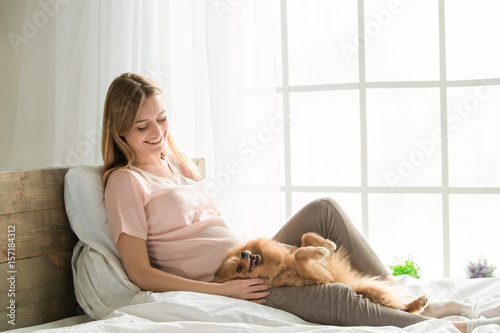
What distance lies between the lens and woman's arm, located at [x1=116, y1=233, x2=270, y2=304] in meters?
1.50

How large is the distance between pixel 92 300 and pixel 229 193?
1.14 m

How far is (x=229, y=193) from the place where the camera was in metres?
2.63

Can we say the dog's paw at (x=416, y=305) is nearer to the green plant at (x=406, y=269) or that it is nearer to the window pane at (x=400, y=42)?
the green plant at (x=406, y=269)

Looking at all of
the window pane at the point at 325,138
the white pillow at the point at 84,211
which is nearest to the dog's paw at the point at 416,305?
the white pillow at the point at 84,211

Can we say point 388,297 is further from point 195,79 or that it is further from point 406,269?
point 195,79

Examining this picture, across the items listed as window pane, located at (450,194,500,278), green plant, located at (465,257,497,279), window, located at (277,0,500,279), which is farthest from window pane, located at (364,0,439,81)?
green plant, located at (465,257,497,279)

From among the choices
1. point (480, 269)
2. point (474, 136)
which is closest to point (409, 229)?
point (480, 269)

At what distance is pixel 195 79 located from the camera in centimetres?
266

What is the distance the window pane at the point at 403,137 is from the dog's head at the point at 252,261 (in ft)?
4.72

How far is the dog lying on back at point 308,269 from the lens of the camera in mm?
1448

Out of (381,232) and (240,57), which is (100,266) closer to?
(240,57)

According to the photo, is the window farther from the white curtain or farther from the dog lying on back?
the dog lying on back

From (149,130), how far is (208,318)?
2.43 ft

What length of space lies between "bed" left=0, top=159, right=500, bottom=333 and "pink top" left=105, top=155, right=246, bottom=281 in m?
0.10
